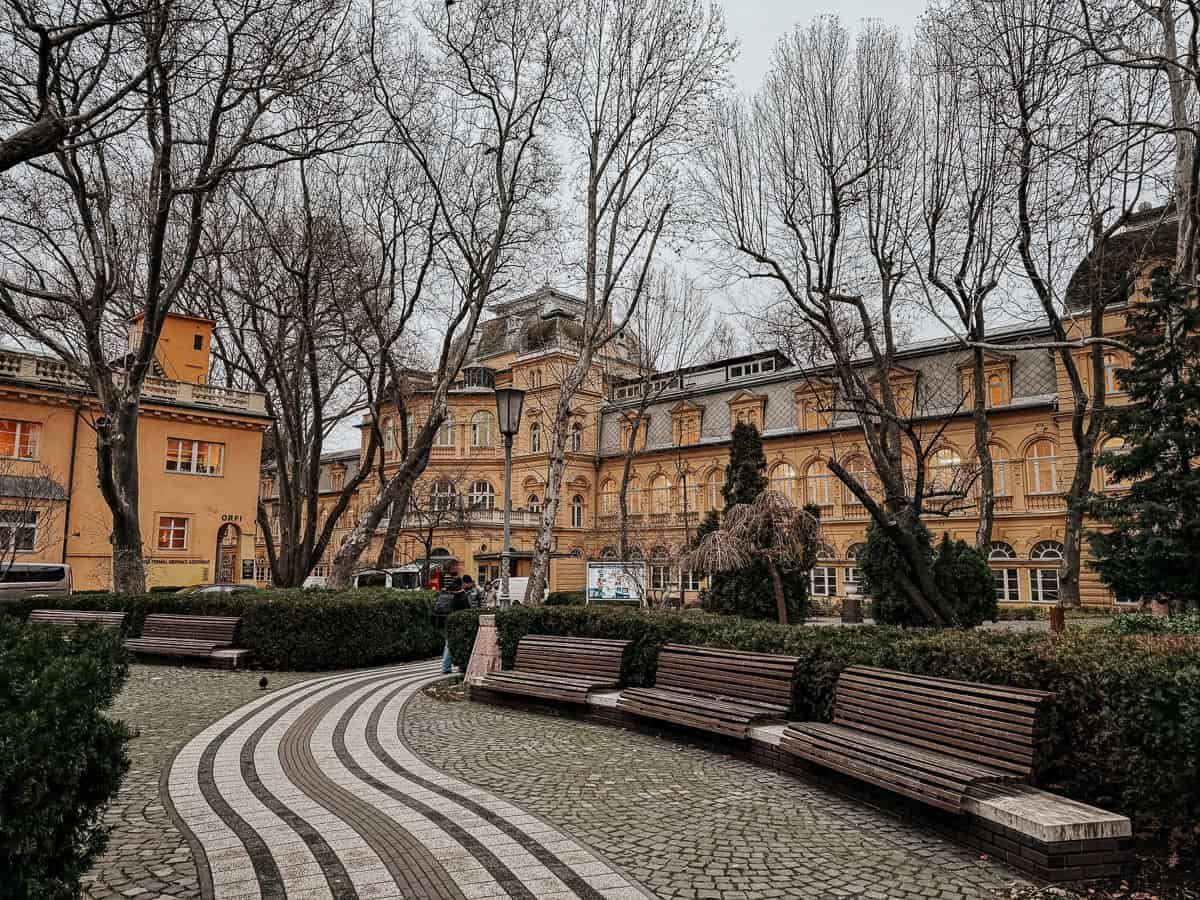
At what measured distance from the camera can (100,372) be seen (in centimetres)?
1689

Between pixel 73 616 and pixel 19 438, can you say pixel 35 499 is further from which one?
pixel 73 616

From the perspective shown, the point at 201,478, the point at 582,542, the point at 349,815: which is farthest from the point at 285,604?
the point at 582,542

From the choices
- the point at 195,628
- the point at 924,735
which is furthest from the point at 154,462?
the point at 924,735

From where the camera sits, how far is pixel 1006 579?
3303cm

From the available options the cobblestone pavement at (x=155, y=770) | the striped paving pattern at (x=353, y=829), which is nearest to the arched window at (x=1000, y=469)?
the cobblestone pavement at (x=155, y=770)

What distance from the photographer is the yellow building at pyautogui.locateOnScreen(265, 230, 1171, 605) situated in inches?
1291

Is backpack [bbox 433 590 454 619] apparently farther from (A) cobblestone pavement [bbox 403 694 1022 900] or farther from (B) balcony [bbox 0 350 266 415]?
(B) balcony [bbox 0 350 266 415]

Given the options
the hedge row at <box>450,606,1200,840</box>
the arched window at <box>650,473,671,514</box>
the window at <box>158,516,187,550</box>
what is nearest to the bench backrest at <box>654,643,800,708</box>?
the hedge row at <box>450,606,1200,840</box>

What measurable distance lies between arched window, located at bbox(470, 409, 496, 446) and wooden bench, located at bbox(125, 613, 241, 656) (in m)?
35.2

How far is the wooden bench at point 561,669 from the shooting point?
9.59m

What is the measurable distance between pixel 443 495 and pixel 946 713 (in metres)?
40.3

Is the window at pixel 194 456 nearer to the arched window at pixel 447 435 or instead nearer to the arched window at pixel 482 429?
the arched window at pixel 447 435

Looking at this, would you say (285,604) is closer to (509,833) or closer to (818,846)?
(509,833)

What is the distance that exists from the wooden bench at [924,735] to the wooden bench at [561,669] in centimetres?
317
